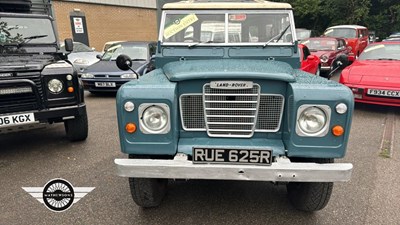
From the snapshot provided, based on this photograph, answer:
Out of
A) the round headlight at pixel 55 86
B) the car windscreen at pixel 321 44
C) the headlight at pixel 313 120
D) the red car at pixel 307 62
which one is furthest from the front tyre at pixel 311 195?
the car windscreen at pixel 321 44

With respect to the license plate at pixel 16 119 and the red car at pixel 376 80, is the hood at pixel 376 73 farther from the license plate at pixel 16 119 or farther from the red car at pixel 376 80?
the license plate at pixel 16 119

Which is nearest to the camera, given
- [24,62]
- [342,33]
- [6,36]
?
[24,62]

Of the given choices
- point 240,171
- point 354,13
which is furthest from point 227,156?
point 354,13

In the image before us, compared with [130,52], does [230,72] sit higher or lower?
higher

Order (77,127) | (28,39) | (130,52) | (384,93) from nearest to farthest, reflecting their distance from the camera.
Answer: (77,127) < (28,39) < (384,93) < (130,52)

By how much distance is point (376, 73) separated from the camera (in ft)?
21.9

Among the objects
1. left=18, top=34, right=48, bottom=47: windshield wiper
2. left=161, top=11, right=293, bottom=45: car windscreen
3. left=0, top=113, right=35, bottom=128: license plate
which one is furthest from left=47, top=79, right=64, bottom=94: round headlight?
left=161, top=11, right=293, bottom=45: car windscreen

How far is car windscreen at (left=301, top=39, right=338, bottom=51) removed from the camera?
11164 millimetres

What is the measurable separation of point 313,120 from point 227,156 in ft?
2.49

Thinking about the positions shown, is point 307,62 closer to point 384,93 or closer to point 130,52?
point 384,93

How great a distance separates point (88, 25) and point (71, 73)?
50.4ft

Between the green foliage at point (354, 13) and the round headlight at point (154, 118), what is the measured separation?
25045 mm

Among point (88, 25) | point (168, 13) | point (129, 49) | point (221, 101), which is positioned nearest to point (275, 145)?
point (221, 101)

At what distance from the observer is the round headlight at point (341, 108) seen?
8.13 ft
